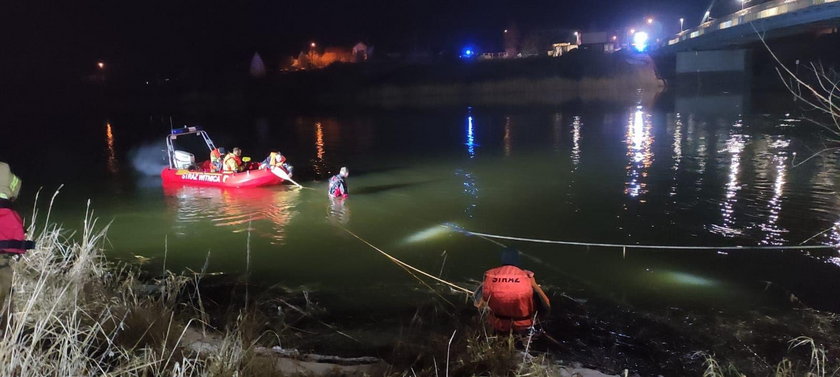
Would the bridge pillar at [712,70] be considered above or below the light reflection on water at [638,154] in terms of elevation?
above

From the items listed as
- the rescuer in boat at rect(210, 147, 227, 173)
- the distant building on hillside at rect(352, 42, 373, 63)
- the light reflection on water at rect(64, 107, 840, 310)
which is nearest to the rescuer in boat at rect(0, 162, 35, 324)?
the light reflection on water at rect(64, 107, 840, 310)

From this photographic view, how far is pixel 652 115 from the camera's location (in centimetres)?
3812

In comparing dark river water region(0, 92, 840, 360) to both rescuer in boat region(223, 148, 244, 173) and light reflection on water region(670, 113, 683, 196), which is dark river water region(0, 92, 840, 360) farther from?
rescuer in boat region(223, 148, 244, 173)

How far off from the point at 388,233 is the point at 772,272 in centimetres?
636

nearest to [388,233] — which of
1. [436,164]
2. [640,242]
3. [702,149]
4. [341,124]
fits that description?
[640,242]

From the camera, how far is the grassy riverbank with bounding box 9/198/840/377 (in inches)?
192

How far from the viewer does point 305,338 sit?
739 cm

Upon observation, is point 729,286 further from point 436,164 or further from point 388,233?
point 436,164

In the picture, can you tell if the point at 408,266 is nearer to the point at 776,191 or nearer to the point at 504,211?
the point at 504,211

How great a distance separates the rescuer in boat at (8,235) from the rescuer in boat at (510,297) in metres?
4.08

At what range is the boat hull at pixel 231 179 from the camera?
55.2 feet

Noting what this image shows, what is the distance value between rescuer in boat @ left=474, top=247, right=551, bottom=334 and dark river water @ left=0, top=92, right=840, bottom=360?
6.33 ft

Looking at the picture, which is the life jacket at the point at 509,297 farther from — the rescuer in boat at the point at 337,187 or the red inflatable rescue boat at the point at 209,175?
the red inflatable rescue boat at the point at 209,175

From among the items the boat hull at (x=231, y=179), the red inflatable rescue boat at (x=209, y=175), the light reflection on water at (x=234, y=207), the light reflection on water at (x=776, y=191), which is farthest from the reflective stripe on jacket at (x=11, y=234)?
the boat hull at (x=231, y=179)
